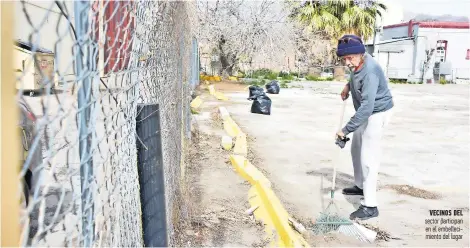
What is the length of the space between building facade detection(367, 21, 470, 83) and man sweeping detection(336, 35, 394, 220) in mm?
36488

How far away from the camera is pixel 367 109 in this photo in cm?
474

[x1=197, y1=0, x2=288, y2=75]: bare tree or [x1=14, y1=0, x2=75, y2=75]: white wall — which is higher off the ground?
[x1=197, y1=0, x2=288, y2=75]: bare tree

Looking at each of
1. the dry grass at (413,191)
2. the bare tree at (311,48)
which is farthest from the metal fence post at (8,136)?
the bare tree at (311,48)

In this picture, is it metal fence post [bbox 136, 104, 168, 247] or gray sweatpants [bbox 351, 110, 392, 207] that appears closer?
metal fence post [bbox 136, 104, 168, 247]

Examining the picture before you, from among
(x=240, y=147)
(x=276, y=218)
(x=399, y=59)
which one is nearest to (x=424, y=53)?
(x=399, y=59)

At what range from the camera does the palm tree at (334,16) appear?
35.2m

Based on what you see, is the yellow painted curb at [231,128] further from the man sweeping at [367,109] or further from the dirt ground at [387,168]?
the man sweeping at [367,109]

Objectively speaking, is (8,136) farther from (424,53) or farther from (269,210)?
(424,53)

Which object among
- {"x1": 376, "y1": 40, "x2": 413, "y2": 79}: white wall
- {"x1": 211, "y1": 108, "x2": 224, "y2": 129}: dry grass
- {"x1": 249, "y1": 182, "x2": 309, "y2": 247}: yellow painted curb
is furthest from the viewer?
{"x1": 376, "y1": 40, "x2": 413, "y2": 79}: white wall

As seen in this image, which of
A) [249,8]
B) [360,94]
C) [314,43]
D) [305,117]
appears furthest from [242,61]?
[360,94]

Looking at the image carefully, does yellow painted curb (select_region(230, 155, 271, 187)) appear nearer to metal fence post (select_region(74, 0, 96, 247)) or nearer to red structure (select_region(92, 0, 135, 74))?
red structure (select_region(92, 0, 135, 74))

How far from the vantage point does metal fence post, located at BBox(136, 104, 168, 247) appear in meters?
2.03

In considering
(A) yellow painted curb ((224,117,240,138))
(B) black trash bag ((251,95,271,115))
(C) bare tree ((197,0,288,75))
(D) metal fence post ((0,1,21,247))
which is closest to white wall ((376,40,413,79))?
(C) bare tree ((197,0,288,75))

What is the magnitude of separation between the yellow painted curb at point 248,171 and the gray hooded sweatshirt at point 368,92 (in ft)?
4.49
